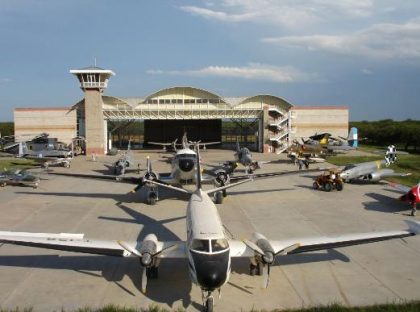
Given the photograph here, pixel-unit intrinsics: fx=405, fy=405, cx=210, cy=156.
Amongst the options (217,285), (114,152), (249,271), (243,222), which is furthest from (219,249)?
(114,152)

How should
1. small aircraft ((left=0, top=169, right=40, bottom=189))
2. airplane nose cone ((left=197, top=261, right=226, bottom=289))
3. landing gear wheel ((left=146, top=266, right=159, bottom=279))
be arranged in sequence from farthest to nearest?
small aircraft ((left=0, top=169, right=40, bottom=189)) < landing gear wheel ((left=146, top=266, right=159, bottom=279)) < airplane nose cone ((left=197, top=261, right=226, bottom=289))

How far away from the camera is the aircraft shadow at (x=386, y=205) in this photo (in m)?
24.9

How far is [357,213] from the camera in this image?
24.0 metres

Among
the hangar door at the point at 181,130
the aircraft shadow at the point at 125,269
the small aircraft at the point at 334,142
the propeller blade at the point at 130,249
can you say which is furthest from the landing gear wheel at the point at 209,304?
the hangar door at the point at 181,130

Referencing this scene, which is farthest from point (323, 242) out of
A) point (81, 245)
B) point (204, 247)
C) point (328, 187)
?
point (328, 187)

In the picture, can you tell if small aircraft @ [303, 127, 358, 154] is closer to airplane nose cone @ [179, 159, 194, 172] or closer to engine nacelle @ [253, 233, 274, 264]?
airplane nose cone @ [179, 159, 194, 172]

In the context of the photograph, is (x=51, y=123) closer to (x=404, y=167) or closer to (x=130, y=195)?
A: (x=130, y=195)

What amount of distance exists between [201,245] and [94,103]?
184 feet

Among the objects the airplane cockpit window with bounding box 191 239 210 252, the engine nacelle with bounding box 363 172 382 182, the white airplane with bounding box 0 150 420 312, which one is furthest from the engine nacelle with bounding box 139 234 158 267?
Answer: the engine nacelle with bounding box 363 172 382 182

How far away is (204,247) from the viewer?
37.5ft

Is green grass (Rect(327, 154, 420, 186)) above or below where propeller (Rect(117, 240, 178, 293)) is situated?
below

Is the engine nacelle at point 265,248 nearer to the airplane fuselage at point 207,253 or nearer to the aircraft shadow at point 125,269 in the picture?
the airplane fuselage at point 207,253

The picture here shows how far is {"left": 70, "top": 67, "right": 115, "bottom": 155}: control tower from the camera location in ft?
207

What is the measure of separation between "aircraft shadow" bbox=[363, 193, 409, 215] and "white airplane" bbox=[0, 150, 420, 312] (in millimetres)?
11440
